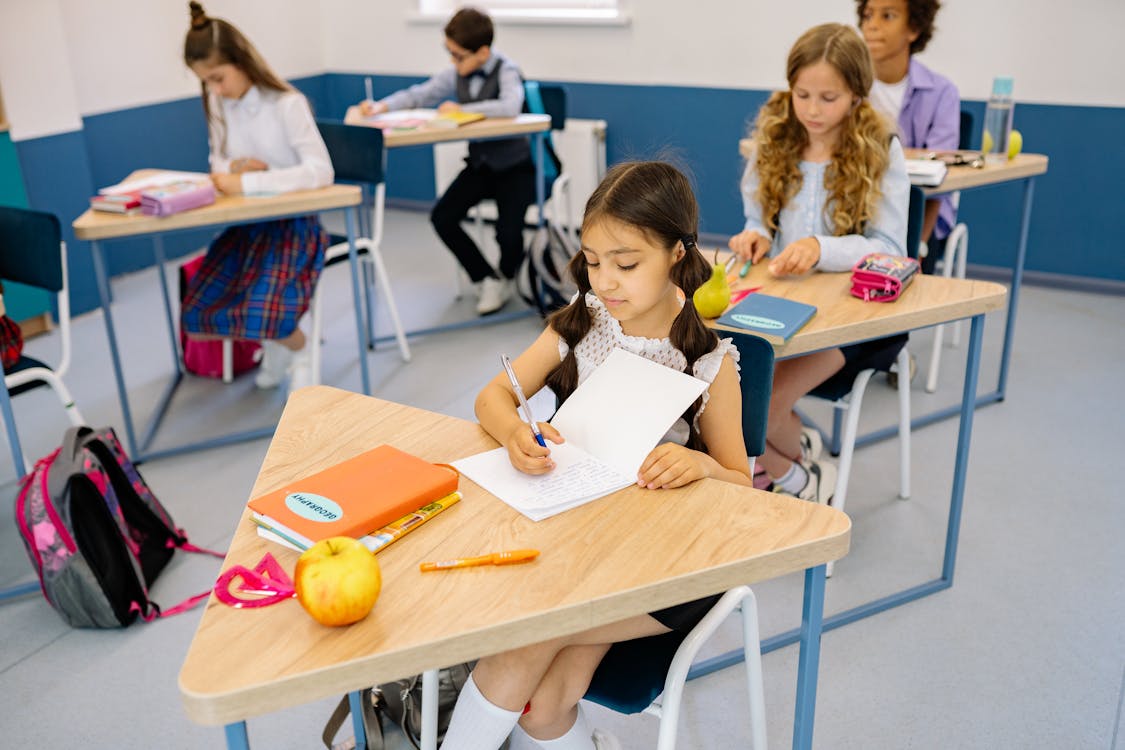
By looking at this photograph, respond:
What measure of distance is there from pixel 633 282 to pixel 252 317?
1871mm

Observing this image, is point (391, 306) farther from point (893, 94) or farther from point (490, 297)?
point (893, 94)

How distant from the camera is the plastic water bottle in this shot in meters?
3.04

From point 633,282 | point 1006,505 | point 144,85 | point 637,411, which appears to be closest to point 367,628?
point 637,411

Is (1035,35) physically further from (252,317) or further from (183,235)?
(183,235)

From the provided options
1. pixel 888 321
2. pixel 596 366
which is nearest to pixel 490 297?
pixel 888 321

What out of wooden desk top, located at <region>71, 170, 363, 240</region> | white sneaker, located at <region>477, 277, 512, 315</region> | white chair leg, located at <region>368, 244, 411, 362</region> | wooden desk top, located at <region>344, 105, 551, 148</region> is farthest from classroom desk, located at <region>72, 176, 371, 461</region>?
white sneaker, located at <region>477, 277, 512, 315</region>

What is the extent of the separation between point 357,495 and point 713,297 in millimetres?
905

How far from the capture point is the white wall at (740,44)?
395cm

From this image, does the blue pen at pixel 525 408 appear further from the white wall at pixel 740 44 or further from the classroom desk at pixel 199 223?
the white wall at pixel 740 44

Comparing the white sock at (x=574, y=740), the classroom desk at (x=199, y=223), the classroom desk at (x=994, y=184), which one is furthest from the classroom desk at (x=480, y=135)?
the white sock at (x=574, y=740)

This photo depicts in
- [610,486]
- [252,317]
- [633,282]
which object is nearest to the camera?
[610,486]

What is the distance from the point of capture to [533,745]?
1718 mm

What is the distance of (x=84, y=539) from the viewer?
219 centimetres

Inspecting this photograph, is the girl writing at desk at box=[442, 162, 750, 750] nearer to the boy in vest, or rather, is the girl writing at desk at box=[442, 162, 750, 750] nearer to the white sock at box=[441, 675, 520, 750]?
the white sock at box=[441, 675, 520, 750]
